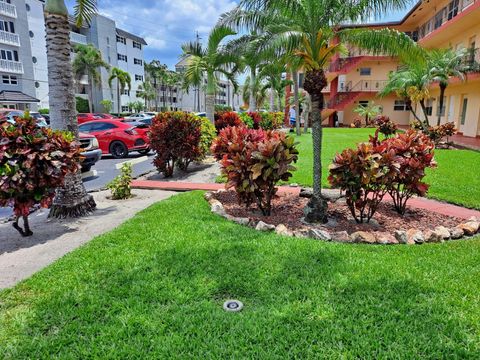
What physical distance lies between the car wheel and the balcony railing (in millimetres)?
19234

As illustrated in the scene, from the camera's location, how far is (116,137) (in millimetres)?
14320

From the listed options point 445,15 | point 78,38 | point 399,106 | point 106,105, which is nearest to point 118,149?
point 445,15

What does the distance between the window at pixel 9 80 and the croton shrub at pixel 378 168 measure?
1428 inches

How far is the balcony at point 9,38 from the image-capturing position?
102ft

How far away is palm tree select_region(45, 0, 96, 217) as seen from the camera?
19.6 feet

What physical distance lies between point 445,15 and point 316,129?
24.9 metres

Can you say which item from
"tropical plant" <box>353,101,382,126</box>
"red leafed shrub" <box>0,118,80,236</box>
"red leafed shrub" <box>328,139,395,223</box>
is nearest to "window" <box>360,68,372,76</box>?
"tropical plant" <box>353,101,382,126</box>

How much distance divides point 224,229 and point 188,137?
540 centimetres

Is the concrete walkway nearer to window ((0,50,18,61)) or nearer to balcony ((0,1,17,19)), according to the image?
window ((0,50,18,61))

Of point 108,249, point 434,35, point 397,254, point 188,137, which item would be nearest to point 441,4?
point 434,35

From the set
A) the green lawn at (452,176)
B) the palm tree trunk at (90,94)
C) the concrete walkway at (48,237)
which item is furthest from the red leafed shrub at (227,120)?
the palm tree trunk at (90,94)

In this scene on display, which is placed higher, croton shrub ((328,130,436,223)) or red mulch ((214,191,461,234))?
croton shrub ((328,130,436,223))

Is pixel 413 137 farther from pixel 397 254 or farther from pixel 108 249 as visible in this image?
pixel 108 249

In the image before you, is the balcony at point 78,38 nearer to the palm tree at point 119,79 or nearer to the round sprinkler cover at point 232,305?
the palm tree at point 119,79
